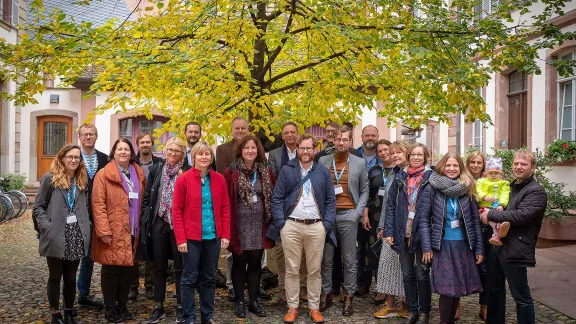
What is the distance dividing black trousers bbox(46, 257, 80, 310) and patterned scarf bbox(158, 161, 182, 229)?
91 cm

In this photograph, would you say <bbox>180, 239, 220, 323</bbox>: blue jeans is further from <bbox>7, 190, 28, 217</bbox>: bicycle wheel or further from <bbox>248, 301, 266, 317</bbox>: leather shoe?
<bbox>7, 190, 28, 217</bbox>: bicycle wheel

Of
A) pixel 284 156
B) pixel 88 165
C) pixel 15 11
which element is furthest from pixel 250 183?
pixel 15 11

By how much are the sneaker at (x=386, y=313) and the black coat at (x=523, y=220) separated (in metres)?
1.45

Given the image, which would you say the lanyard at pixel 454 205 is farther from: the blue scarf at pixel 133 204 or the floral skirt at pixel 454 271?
the blue scarf at pixel 133 204

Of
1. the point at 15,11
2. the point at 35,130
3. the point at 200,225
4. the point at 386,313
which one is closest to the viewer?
the point at 200,225

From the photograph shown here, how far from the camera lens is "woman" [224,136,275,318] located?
17.3 feet

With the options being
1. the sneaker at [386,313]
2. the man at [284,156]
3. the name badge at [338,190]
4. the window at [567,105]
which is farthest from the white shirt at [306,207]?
the window at [567,105]

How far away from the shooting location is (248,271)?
17.9ft

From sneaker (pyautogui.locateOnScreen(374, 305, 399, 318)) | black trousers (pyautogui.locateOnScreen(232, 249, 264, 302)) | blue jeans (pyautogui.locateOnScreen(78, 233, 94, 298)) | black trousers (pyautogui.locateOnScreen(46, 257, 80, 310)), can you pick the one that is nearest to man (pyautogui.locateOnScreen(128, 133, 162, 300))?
blue jeans (pyautogui.locateOnScreen(78, 233, 94, 298))

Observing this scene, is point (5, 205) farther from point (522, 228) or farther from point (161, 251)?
point (522, 228)

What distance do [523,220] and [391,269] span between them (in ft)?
5.19

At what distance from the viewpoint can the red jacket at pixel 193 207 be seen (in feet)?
16.0

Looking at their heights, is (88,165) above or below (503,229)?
above

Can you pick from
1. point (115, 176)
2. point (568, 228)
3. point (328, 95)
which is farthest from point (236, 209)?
point (568, 228)
